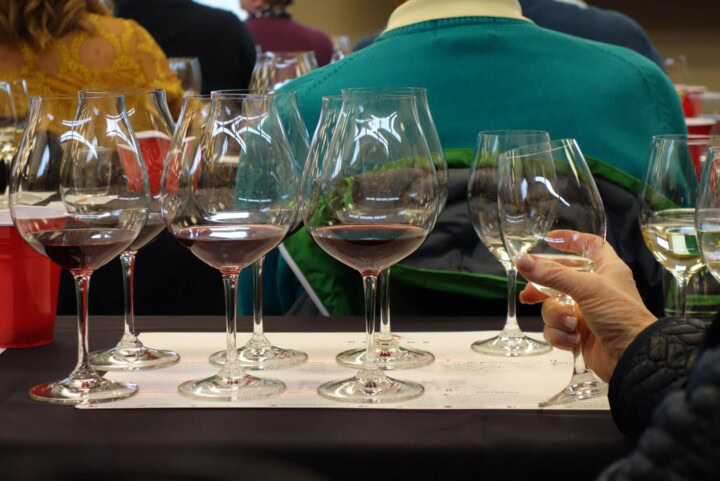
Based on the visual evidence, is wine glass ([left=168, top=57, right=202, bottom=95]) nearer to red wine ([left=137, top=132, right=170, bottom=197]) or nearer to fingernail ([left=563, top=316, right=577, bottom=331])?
red wine ([left=137, top=132, right=170, bottom=197])

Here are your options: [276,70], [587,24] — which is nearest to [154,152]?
[276,70]

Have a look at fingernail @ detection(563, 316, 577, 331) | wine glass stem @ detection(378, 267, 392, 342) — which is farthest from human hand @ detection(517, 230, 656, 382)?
wine glass stem @ detection(378, 267, 392, 342)

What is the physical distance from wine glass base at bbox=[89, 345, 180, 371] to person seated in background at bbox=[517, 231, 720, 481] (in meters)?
0.45

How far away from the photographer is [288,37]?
5.67m

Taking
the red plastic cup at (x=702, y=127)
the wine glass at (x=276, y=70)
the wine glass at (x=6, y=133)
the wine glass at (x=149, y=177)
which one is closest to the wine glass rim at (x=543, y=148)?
the wine glass at (x=149, y=177)

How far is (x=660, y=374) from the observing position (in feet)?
3.15

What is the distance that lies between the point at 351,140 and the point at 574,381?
0.35m

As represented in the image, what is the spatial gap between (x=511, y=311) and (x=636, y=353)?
1.28 feet

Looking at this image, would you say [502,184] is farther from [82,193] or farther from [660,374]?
[82,193]

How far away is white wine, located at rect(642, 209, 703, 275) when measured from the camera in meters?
1.26

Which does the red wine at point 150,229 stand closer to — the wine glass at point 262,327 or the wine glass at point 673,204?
the wine glass at point 262,327

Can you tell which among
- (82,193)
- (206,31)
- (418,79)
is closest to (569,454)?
(82,193)

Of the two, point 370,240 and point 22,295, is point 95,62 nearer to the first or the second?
point 22,295

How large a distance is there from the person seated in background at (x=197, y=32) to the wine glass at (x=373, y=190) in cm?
322
